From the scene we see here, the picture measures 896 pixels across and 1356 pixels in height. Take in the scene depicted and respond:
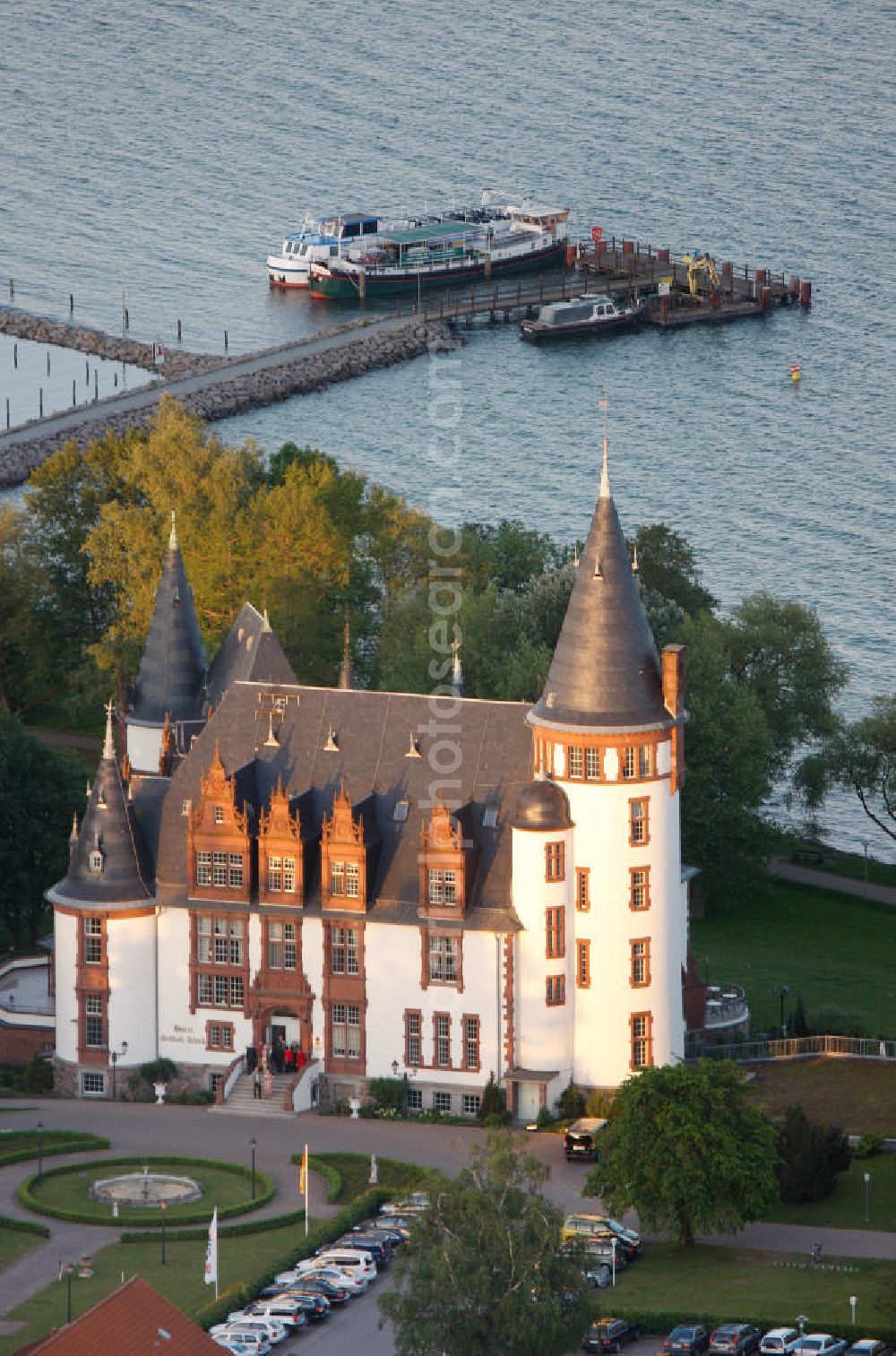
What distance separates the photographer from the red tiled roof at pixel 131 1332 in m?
119

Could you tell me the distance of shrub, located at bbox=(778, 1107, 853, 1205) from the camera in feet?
477

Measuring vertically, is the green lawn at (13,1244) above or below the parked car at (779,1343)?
above

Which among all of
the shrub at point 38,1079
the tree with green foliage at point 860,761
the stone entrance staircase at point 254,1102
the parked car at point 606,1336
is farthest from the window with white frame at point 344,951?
the tree with green foliage at point 860,761

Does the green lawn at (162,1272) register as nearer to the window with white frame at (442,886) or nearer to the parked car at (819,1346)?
the window with white frame at (442,886)

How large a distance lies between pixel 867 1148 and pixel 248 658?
38.4 metres

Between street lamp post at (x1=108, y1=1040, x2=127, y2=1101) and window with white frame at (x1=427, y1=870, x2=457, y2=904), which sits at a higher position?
window with white frame at (x1=427, y1=870, x2=457, y2=904)

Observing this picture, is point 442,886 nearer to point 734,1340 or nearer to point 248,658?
point 248,658

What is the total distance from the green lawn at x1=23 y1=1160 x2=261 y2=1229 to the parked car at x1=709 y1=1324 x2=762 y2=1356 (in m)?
21.7

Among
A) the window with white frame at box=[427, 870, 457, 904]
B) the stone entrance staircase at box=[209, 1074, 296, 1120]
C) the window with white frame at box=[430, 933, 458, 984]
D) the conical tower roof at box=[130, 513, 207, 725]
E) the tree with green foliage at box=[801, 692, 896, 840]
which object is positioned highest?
the conical tower roof at box=[130, 513, 207, 725]

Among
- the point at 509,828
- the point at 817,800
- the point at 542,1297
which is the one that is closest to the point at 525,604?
the point at 817,800

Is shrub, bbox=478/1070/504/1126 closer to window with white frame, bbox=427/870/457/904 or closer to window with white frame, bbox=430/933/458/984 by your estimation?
window with white frame, bbox=430/933/458/984

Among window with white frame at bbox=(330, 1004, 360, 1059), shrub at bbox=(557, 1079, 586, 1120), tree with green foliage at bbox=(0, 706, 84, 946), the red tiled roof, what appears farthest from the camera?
tree with green foliage at bbox=(0, 706, 84, 946)

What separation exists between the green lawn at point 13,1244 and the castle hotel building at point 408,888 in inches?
683

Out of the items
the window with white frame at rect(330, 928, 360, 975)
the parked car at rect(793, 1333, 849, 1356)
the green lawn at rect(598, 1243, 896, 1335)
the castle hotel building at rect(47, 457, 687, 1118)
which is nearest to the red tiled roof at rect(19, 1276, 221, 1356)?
the green lawn at rect(598, 1243, 896, 1335)
